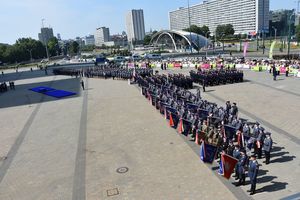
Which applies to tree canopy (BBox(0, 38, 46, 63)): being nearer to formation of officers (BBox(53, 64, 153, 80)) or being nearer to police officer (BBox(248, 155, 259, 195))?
formation of officers (BBox(53, 64, 153, 80))

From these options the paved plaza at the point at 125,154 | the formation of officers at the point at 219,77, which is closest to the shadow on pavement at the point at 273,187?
the paved plaza at the point at 125,154

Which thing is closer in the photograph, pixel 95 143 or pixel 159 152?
pixel 159 152

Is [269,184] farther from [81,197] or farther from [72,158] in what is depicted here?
[72,158]

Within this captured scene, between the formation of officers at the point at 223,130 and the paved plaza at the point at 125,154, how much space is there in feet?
1.98

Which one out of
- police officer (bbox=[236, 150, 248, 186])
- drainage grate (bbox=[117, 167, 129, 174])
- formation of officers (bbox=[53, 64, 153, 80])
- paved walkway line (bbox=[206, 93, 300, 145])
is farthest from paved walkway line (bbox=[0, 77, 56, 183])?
formation of officers (bbox=[53, 64, 153, 80])

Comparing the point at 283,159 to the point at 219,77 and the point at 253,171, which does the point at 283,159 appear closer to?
the point at 253,171

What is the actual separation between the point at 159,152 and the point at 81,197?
14.8 ft

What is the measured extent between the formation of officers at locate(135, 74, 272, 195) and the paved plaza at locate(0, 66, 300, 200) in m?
0.60

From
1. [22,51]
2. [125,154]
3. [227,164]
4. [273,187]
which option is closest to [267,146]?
[273,187]

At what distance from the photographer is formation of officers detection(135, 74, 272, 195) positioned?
34.4 ft

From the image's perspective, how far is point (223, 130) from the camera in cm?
1370

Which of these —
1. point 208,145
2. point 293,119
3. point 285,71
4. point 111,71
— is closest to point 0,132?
point 208,145

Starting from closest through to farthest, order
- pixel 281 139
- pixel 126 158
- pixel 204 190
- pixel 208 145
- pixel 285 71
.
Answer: pixel 204 190, pixel 208 145, pixel 126 158, pixel 281 139, pixel 285 71

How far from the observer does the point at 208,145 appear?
12023 millimetres
